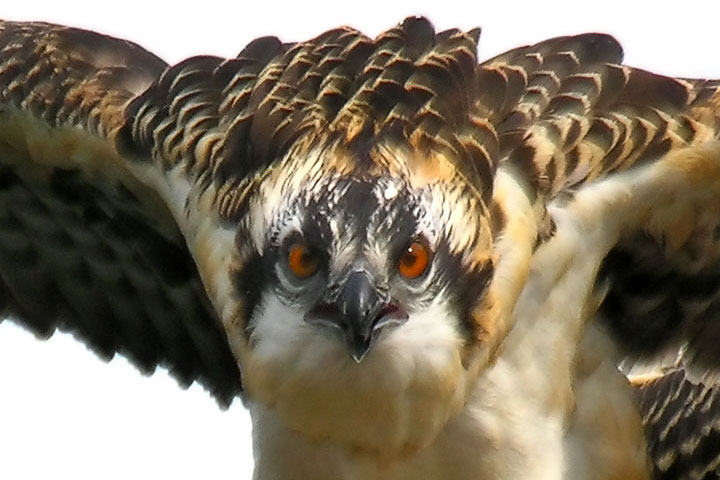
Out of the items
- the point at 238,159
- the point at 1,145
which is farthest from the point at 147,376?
the point at 238,159

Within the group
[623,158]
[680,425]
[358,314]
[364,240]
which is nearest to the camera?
[358,314]

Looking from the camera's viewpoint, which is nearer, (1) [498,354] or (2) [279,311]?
A: (2) [279,311]

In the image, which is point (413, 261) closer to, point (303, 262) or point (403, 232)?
point (403, 232)

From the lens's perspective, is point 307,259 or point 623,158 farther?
point 623,158

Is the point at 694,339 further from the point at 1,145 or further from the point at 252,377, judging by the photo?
the point at 1,145

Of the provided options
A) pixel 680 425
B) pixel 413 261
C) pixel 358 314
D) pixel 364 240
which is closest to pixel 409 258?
pixel 413 261

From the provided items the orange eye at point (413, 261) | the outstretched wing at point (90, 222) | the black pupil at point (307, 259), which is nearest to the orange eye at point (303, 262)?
the black pupil at point (307, 259)

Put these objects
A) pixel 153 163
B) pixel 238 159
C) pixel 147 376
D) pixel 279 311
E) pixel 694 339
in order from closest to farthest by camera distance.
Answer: pixel 279 311, pixel 238 159, pixel 153 163, pixel 694 339, pixel 147 376
